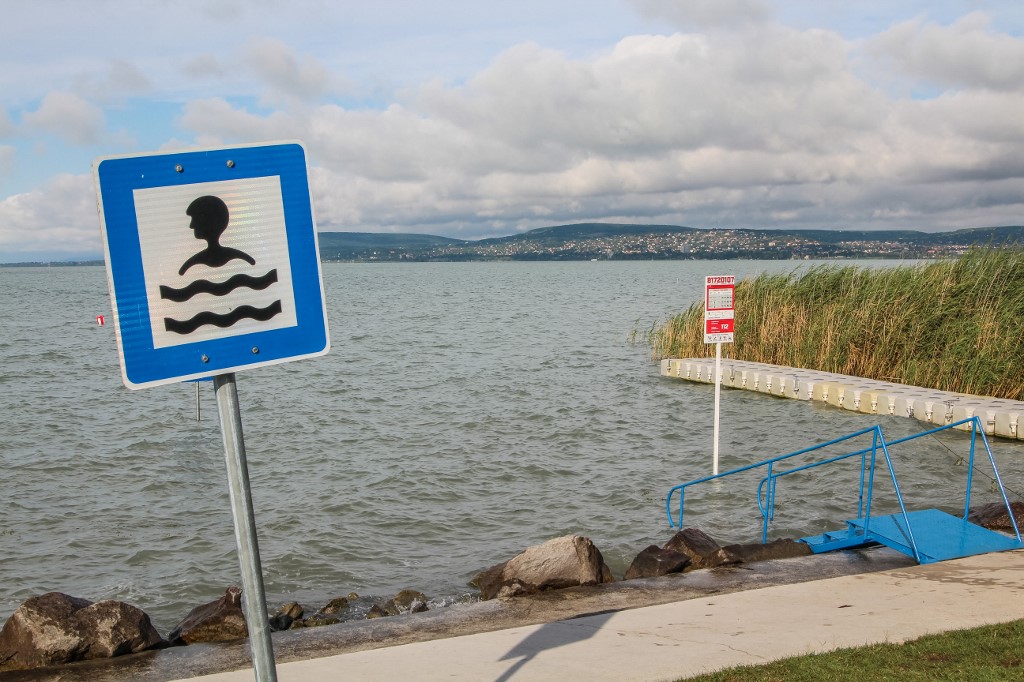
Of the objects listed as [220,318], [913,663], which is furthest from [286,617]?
[220,318]

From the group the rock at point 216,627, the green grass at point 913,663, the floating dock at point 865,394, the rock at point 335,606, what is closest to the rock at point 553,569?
the rock at point 335,606

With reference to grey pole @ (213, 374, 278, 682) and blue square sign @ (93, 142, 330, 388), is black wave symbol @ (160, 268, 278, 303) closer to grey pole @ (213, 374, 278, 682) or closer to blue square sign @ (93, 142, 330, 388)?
blue square sign @ (93, 142, 330, 388)

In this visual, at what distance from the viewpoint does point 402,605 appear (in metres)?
8.79

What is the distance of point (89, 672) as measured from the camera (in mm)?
6434

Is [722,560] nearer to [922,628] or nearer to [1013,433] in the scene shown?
[922,628]

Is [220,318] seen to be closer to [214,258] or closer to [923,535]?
[214,258]

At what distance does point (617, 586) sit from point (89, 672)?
4289 millimetres

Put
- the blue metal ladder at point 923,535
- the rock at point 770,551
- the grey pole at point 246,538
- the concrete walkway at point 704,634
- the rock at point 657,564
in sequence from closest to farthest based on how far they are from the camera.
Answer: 1. the grey pole at point 246,538
2. the concrete walkway at point 704,634
3. the blue metal ladder at point 923,535
4. the rock at point 657,564
5. the rock at point 770,551

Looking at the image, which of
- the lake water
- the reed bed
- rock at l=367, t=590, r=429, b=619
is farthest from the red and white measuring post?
the reed bed

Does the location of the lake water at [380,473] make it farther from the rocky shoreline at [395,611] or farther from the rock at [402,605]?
the rocky shoreline at [395,611]

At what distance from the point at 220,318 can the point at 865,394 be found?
18939 mm

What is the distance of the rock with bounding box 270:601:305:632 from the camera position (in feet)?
27.2

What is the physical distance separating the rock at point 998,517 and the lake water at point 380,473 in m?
2.46

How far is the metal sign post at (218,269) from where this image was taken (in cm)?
273
